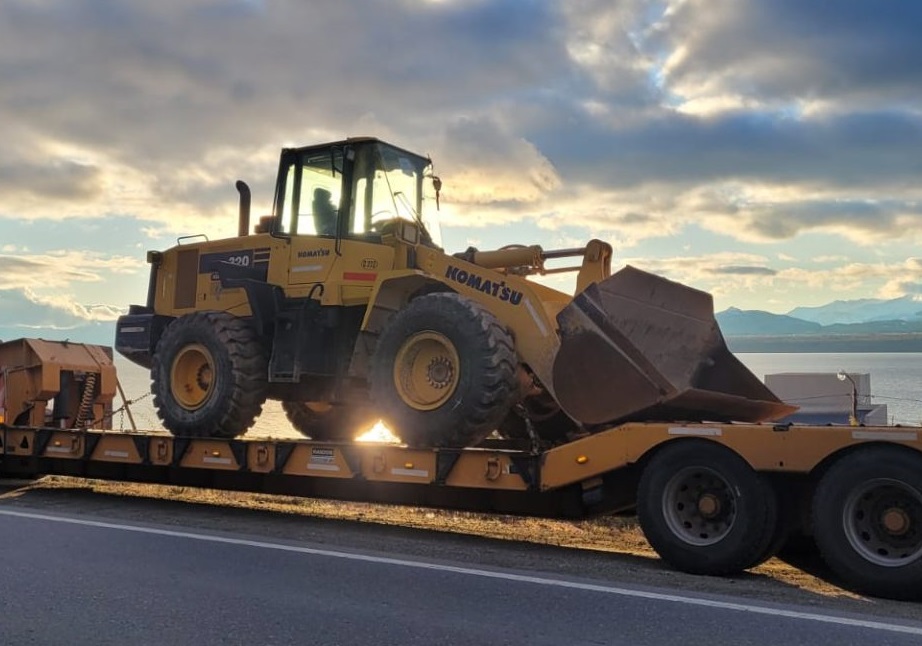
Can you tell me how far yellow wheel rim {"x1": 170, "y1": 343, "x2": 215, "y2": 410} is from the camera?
1055 cm

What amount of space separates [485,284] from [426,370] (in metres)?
1.03

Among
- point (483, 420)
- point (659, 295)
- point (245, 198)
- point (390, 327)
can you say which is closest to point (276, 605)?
point (483, 420)

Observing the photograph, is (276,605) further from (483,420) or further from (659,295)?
(659,295)

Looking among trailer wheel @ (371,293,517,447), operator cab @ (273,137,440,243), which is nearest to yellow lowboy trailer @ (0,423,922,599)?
trailer wheel @ (371,293,517,447)

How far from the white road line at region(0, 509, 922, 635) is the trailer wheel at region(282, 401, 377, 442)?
3.99 meters

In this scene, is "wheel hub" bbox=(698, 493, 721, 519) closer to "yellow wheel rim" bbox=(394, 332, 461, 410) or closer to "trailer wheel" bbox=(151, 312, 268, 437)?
"yellow wheel rim" bbox=(394, 332, 461, 410)

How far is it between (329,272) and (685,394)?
407 centimetres

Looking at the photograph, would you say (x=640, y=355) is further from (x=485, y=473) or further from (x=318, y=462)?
(x=318, y=462)

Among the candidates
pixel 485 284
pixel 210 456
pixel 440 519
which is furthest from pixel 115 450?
pixel 485 284

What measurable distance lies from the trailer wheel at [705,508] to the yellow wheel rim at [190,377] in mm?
5572

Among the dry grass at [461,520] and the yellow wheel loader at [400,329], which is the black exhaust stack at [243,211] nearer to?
the yellow wheel loader at [400,329]

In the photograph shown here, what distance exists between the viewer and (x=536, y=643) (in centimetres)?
487

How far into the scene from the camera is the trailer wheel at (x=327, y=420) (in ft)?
40.3

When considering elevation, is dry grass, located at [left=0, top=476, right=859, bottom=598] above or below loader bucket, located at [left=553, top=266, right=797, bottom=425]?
below
